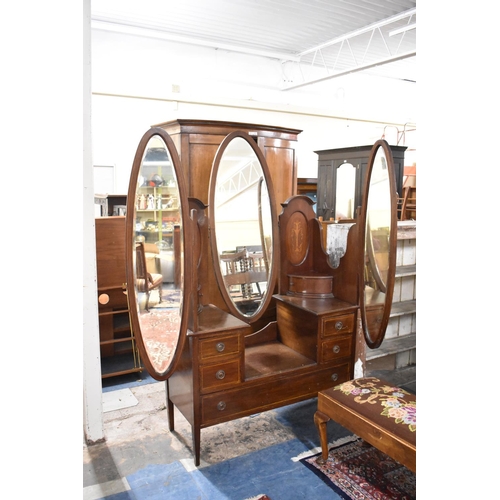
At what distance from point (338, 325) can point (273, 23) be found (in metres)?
5.32

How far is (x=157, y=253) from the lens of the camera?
2191 mm

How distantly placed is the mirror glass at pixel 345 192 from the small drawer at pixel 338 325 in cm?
357

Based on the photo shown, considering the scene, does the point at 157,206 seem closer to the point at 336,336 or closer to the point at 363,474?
the point at 336,336

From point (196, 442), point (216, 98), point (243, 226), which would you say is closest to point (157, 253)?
A: point (243, 226)

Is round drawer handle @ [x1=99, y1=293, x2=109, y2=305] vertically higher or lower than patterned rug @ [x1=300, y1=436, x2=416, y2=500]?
higher

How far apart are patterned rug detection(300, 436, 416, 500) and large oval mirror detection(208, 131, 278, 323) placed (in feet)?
3.03

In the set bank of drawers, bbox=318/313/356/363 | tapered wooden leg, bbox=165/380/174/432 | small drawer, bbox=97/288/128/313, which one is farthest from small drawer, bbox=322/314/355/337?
small drawer, bbox=97/288/128/313

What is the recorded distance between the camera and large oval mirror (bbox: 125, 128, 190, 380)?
2.08 m

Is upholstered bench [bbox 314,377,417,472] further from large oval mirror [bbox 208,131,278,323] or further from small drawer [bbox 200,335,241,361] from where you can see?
large oval mirror [bbox 208,131,278,323]

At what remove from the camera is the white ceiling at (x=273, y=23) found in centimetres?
592
